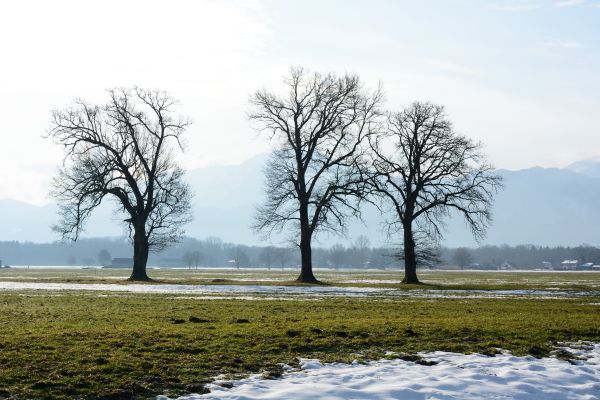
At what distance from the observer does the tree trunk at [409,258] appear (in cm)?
5806

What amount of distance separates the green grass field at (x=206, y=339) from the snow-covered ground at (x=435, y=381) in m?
0.60

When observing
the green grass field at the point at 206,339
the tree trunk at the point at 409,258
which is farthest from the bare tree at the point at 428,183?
the green grass field at the point at 206,339

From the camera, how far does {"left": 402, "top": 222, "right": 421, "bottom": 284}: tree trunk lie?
58062mm

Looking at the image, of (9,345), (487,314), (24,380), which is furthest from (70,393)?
(487,314)

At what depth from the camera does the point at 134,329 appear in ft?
58.7

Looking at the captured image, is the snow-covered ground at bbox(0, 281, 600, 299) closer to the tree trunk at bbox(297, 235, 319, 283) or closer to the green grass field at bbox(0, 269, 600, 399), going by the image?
the green grass field at bbox(0, 269, 600, 399)

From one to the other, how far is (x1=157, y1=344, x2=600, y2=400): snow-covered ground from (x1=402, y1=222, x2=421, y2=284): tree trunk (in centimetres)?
4299

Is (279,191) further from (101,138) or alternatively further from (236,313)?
(236,313)

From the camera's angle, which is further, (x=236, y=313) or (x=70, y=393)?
(x=236, y=313)

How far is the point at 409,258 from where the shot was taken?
58438 mm

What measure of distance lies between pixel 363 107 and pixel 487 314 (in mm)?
37398

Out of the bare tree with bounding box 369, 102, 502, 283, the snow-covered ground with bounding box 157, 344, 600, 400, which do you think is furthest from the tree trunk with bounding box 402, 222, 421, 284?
the snow-covered ground with bounding box 157, 344, 600, 400

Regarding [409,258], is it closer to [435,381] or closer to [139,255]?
[139,255]

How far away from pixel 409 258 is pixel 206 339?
143ft
